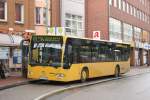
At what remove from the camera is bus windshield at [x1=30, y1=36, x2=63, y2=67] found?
22094 millimetres

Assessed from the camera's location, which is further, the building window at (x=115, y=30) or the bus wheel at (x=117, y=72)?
the building window at (x=115, y=30)

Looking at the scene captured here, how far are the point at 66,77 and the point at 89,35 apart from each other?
32221 mm

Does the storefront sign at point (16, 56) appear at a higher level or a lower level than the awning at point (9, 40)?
lower

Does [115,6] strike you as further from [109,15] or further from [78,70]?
[78,70]

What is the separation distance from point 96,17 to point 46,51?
33.0m

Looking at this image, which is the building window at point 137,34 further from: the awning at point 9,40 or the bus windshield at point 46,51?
the bus windshield at point 46,51

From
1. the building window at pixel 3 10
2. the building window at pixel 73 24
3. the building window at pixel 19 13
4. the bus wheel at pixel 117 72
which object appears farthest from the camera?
the building window at pixel 73 24

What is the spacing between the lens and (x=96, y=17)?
54.8 metres

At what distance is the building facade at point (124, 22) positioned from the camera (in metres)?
54.2

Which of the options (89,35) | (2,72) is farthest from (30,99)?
Answer: (89,35)

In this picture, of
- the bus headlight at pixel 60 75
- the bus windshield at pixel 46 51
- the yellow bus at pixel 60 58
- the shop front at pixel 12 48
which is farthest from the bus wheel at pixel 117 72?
the bus windshield at pixel 46 51

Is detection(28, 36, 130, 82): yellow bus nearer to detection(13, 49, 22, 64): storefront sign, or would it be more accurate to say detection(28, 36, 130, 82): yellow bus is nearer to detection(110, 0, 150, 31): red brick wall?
detection(13, 49, 22, 64): storefront sign

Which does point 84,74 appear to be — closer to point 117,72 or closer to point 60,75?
point 60,75

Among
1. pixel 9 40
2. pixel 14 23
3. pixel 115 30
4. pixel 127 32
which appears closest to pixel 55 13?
pixel 14 23
